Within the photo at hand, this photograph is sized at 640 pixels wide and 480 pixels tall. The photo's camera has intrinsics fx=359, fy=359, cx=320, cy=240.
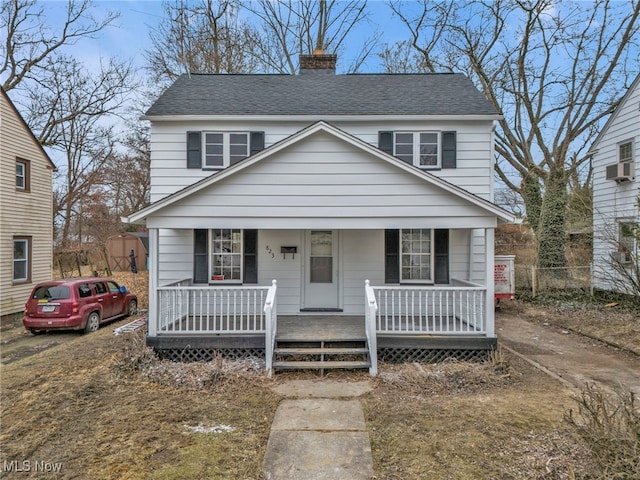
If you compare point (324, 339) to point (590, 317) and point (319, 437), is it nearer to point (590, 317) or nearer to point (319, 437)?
point (319, 437)

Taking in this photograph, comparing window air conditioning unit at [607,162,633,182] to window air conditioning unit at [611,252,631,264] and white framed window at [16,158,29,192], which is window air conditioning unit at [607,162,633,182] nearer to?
window air conditioning unit at [611,252,631,264]

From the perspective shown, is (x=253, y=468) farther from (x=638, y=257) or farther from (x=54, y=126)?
(x=54, y=126)

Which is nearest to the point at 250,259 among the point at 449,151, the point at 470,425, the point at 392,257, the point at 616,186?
the point at 392,257

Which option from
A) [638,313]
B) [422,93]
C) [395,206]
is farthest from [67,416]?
[638,313]

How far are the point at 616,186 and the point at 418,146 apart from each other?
339 inches

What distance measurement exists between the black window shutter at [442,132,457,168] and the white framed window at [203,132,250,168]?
502 centimetres

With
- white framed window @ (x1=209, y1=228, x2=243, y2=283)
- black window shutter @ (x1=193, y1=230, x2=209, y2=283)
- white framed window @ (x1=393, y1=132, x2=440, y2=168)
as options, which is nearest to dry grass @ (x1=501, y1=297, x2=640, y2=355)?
white framed window @ (x1=393, y1=132, x2=440, y2=168)

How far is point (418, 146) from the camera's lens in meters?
9.23

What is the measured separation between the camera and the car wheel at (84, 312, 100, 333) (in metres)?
9.58

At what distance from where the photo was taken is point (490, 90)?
56.0 ft

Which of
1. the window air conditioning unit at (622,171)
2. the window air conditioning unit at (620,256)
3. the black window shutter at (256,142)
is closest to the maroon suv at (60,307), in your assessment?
the black window shutter at (256,142)

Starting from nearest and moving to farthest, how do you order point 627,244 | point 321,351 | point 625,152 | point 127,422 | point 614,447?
point 614,447 → point 127,422 → point 321,351 → point 627,244 → point 625,152

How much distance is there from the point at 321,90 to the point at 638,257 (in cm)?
Result: 1002

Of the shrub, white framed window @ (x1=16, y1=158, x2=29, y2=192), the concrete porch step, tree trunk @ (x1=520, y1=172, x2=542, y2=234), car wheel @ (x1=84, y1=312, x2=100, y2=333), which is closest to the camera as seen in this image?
the shrub
